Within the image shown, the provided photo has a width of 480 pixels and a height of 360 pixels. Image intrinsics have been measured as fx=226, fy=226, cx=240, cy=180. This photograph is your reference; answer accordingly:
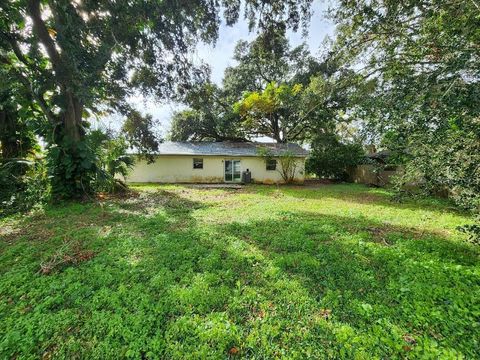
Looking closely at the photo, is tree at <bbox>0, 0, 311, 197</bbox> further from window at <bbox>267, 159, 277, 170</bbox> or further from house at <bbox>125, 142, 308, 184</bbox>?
window at <bbox>267, 159, 277, 170</bbox>

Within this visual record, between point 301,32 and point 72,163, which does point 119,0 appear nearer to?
point 301,32

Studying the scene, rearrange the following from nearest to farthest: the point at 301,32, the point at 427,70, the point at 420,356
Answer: the point at 420,356 → the point at 427,70 → the point at 301,32

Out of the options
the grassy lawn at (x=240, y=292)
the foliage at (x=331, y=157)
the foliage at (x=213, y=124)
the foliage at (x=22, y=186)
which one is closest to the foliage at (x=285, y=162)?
the foliage at (x=331, y=157)

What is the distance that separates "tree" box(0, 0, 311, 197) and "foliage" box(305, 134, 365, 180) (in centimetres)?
1381

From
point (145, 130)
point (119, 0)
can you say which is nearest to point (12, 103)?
point (145, 130)

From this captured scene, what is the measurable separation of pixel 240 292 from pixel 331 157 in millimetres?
17361

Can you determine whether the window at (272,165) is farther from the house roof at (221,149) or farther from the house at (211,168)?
the house roof at (221,149)

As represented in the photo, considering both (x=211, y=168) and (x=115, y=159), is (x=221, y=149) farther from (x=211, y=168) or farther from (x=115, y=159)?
(x=115, y=159)

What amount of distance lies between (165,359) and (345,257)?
125 inches

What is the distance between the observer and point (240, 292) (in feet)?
10.5

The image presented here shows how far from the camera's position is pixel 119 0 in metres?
5.12

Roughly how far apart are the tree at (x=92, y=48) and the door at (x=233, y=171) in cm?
896

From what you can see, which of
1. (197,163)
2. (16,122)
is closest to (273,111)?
(197,163)

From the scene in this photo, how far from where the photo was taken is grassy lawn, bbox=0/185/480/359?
2412 millimetres
